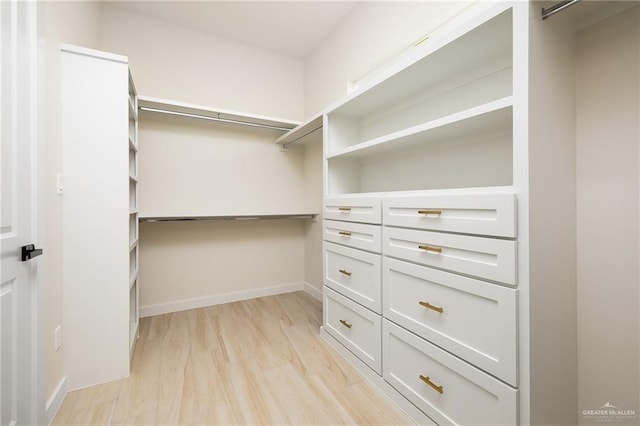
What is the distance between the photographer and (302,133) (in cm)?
274

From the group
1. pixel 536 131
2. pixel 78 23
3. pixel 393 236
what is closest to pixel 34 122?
pixel 78 23

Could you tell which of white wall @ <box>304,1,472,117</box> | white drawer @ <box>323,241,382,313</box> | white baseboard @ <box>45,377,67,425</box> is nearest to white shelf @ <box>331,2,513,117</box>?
white wall @ <box>304,1,472,117</box>

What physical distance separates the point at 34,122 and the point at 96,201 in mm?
524

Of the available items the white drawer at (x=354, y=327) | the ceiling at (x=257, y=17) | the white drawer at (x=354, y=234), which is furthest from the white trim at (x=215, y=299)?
the ceiling at (x=257, y=17)

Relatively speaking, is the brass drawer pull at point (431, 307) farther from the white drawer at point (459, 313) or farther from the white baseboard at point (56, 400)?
the white baseboard at point (56, 400)

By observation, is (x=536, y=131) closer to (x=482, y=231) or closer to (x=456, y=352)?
(x=482, y=231)

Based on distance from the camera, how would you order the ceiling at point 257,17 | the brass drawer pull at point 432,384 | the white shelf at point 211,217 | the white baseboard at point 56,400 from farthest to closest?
the ceiling at point 257,17 → the white shelf at point 211,217 → the white baseboard at point 56,400 → the brass drawer pull at point 432,384

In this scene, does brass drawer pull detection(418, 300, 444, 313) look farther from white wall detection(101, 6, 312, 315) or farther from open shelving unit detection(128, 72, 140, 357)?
white wall detection(101, 6, 312, 315)

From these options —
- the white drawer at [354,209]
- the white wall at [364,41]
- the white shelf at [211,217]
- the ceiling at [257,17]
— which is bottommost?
the white shelf at [211,217]

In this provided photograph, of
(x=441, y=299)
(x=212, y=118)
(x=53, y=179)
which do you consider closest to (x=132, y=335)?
(x=53, y=179)

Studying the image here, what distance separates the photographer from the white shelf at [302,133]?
2.36m

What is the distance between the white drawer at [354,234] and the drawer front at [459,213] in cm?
17

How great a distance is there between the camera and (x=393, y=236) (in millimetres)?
1467

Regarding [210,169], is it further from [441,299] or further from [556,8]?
[556,8]
